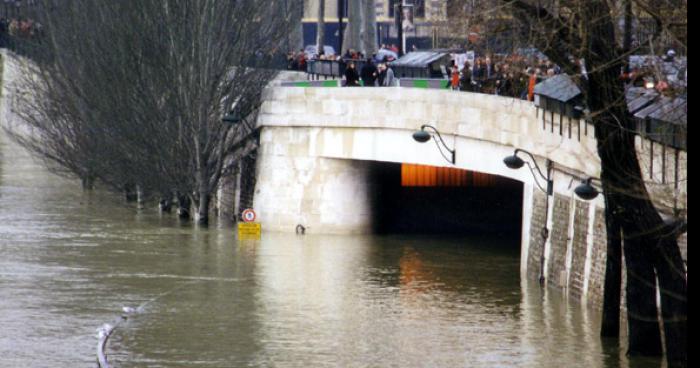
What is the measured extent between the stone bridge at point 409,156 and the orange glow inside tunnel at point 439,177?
0.42 m

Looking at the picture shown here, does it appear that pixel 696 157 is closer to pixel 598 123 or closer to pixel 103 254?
pixel 598 123

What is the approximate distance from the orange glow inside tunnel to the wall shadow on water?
0.34 ft

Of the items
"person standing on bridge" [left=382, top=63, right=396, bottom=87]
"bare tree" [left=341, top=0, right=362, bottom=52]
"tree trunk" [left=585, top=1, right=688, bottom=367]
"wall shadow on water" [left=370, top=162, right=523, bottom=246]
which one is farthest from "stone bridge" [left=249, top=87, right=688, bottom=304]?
"bare tree" [left=341, top=0, right=362, bottom=52]

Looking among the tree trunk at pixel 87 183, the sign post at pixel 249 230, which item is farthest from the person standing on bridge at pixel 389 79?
the tree trunk at pixel 87 183

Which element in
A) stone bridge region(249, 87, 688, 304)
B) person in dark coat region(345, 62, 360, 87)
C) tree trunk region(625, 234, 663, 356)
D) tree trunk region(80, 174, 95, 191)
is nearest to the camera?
tree trunk region(625, 234, 663, 356)

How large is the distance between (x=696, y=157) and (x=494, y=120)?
85.1 feet

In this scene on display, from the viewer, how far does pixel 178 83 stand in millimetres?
47188

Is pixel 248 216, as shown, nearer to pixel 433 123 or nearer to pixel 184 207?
pixel 184 207

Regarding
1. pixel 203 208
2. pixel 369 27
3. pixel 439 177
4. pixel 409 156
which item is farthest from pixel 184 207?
pixel 369 27

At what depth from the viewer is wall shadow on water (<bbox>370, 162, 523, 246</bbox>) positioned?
153 ft

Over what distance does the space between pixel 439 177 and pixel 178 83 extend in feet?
24.6

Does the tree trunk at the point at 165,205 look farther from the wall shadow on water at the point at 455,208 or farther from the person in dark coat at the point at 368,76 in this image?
the person in dark coat at the point at 368,76

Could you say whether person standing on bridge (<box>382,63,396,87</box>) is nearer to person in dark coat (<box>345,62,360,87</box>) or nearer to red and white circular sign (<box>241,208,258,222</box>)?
person in dark coat (<box>345,62,360,87</box>)

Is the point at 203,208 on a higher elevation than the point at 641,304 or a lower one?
higher
